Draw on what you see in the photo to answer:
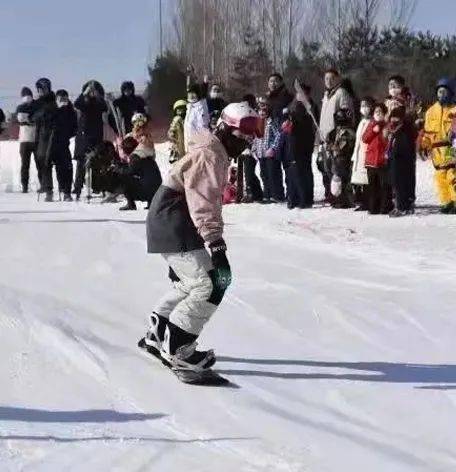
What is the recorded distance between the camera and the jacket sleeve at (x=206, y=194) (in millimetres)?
5285

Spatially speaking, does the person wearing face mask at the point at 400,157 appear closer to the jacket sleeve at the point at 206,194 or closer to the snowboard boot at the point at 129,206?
the snowboard boot at the point at 129,206

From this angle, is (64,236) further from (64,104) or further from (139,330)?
(64,104)

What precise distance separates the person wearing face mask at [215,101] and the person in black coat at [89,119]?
1.98 metres

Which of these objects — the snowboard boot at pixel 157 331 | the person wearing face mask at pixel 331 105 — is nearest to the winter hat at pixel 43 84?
the person wearing face mask at pixel 331 105

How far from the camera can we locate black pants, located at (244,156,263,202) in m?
14.6

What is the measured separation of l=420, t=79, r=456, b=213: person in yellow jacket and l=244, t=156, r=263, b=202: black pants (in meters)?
2.81

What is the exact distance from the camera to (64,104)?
16578 mm

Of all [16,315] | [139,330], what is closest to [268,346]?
[139,330]

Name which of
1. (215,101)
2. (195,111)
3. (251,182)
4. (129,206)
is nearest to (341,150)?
(251,182)

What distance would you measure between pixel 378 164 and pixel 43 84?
245 inches

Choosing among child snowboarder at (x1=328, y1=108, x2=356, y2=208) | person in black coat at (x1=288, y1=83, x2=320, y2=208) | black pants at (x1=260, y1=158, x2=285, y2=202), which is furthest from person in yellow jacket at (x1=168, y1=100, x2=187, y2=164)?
child snowboarder at (x1=328, y1=108, x2=356, y2=208)

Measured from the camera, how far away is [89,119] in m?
16.4

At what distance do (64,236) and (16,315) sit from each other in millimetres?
4164

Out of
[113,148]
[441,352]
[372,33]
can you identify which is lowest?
[441,352]
